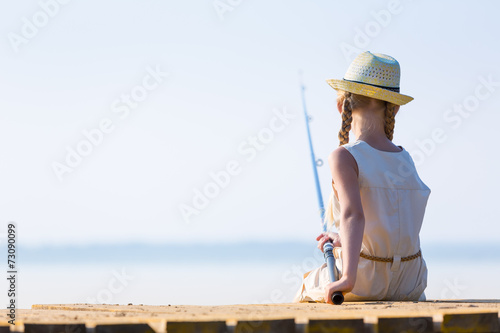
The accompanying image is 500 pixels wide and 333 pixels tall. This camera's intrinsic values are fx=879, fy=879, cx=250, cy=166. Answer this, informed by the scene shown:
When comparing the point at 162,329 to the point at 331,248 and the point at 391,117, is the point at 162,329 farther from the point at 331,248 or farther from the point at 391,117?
the point at 391,117

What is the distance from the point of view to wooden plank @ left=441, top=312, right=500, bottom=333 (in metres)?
3.27

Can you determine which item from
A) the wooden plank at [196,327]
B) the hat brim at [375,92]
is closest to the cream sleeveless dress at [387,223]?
the hat brim at [375,92]

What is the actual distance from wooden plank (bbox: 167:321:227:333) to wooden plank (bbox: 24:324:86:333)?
317 mm

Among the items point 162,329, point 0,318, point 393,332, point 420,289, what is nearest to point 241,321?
point 162,329

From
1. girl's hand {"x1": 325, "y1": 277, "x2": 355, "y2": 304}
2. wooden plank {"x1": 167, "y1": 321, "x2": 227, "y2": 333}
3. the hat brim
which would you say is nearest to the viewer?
wooden plank {"x1": 167, "y1": 321, "x2": 227, "y2": 333}

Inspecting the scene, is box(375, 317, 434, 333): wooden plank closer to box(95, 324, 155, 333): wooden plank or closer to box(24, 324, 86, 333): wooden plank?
box(95, 324, 155, 333): wooden plank

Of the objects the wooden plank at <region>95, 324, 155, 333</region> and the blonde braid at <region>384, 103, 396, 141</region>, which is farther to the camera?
the blonde braid at <region>384, 103, 396, 141</region>

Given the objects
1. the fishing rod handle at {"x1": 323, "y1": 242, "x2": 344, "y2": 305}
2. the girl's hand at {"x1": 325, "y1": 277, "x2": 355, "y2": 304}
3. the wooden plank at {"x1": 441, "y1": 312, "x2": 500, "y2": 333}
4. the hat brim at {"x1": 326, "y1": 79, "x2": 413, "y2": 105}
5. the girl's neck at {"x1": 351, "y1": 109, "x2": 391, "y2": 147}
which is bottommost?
the wooden plank at {"x1": 441, "y1": 312, "x2": 500, "y2": 333}

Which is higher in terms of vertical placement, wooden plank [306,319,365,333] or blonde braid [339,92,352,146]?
blonde braid [339,92,352,146]

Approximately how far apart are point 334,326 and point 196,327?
1.63 feet

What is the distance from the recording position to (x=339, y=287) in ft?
13.4

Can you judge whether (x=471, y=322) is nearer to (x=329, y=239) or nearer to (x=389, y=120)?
(x=329, y=239)

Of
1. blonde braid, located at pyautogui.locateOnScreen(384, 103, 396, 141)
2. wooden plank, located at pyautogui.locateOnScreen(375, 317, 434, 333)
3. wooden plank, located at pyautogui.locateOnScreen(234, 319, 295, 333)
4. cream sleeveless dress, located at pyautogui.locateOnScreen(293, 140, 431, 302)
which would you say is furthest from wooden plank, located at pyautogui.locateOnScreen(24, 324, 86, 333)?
blonde braid, located at pyautogui.locateOnScreen(384, 103, 396, 141)

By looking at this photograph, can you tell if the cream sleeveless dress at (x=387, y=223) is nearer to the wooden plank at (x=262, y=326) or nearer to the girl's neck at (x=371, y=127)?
the girl's neck at (x=371, y=127)
